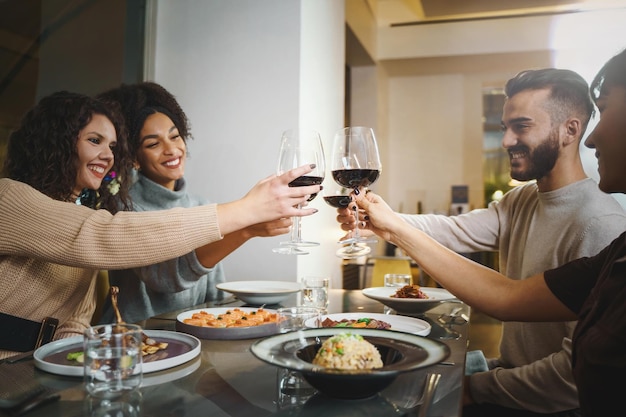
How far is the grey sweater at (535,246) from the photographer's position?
147 cm

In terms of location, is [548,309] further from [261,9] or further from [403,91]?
[403,91]

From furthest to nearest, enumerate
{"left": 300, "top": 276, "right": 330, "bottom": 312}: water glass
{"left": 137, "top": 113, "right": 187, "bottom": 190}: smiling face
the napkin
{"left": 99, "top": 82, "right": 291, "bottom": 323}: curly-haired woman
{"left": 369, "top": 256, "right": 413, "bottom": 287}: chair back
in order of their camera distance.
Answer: {"left": 369, "top": 256, "right": 413, "bottom": 287}: chair back → {"left": 137, "top": 113, "right": 187, "bottom": 190}: smiling face → {"left": 99, "top": 82, "right": 291, "bottom": 323}: curly-haired woman → the napkin → {"left": 300, "top": 276, "right": 330, "bottom": 312}: water glass

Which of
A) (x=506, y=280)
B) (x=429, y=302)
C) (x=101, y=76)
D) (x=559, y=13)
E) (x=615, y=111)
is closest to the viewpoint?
(x=615, y=111)

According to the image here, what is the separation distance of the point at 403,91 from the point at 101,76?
466 cm

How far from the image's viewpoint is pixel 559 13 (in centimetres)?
553

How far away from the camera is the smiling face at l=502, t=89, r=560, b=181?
6.00 feet

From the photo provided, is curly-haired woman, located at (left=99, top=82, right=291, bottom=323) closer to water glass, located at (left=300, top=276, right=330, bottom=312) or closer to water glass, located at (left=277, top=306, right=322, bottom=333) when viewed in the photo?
water glass, located at (left=300, top=276, right=330, bottom=312)

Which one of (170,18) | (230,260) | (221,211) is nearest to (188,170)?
(230,260)

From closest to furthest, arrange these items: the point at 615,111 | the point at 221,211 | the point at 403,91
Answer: the point at 615,111
the point at 221,211
the point at 403,91

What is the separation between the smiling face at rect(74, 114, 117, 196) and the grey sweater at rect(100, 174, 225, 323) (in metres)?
0.35

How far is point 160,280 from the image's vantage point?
1.84 meters

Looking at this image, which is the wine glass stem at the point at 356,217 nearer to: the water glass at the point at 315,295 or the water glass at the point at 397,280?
the water glass at the point at 315,295

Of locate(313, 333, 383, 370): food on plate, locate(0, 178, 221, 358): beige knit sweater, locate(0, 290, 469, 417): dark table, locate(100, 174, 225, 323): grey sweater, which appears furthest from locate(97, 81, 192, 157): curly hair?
locate(313, 333, 383, 370): food on plate

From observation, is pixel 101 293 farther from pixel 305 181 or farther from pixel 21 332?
pixel 305 181
